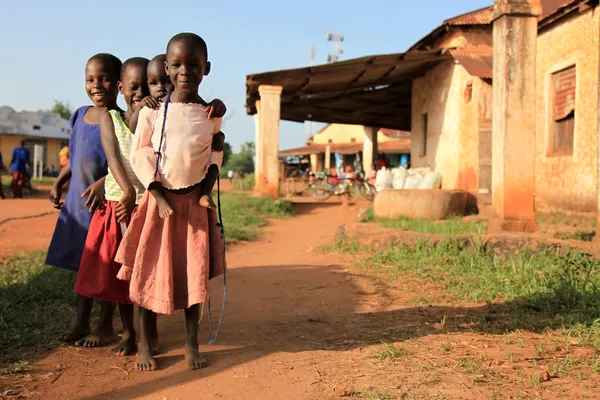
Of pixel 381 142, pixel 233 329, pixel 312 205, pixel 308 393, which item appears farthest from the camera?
pixel 381 142

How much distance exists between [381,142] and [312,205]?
1701cm

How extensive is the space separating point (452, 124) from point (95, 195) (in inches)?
371

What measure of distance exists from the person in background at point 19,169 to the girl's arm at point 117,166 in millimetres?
13323

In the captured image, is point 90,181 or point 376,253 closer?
point 90,181

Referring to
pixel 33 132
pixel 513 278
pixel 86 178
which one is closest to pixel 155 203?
pixel 86 178

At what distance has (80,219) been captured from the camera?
3.10 m

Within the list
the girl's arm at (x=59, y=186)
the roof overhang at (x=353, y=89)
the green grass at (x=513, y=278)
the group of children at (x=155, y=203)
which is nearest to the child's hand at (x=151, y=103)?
the group of children at (x=155, y=203)

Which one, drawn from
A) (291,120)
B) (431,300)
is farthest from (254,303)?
(291,120)

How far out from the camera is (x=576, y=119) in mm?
9109

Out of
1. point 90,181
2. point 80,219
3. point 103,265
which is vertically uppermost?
point 90,181

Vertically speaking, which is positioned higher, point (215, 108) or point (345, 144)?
point (345, 144)

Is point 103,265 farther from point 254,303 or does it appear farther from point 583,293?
point 583,293

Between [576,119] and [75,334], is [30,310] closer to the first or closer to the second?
[75,334]

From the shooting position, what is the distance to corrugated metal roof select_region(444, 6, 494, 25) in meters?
10.8
